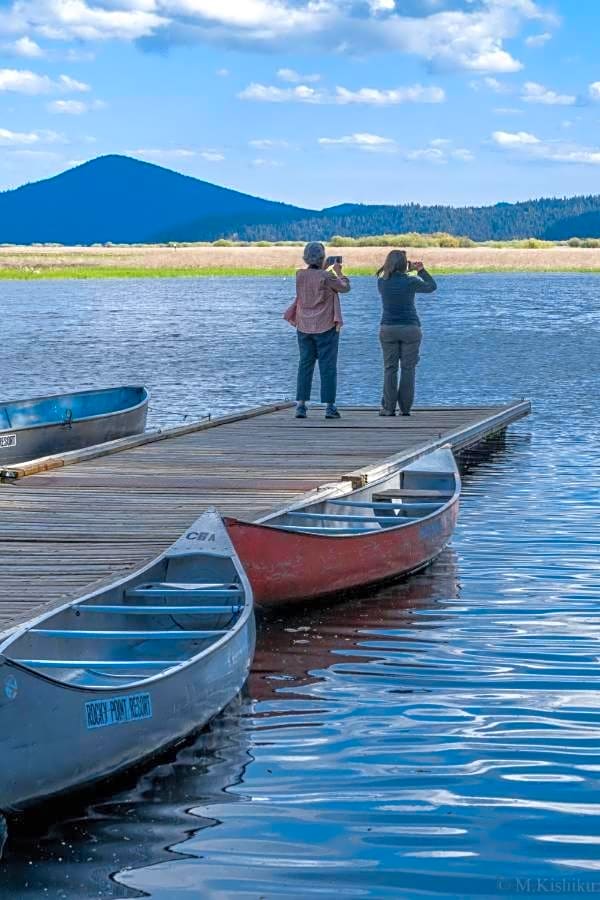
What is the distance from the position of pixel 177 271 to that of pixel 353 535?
112 metres

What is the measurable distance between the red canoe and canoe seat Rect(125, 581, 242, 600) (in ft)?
2.56

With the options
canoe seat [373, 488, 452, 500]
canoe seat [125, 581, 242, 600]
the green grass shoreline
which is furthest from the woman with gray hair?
the green grass shoreline

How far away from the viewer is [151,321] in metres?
60.5

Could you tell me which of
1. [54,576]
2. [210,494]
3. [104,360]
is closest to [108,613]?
[54,576]

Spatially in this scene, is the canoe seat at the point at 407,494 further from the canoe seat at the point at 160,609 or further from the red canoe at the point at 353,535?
the canoe seat at the point at 160,609

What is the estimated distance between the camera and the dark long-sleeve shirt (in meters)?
16.3

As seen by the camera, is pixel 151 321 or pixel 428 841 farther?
pixel 151 321

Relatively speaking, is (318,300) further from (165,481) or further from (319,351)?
(165,481)

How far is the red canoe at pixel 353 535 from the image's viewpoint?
9969 mm

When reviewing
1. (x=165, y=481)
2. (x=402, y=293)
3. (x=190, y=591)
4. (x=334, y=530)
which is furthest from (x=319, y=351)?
(x=190, y=591)

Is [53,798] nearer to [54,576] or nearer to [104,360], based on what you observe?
[54,576]

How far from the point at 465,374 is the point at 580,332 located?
15.5m

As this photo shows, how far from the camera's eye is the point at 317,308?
1630 cm

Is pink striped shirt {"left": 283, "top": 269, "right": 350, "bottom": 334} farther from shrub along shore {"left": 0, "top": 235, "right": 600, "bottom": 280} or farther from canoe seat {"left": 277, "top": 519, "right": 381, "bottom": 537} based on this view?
shrub along shore {"left": 0, "top": 235, "right": 600, "bottom": 280}
